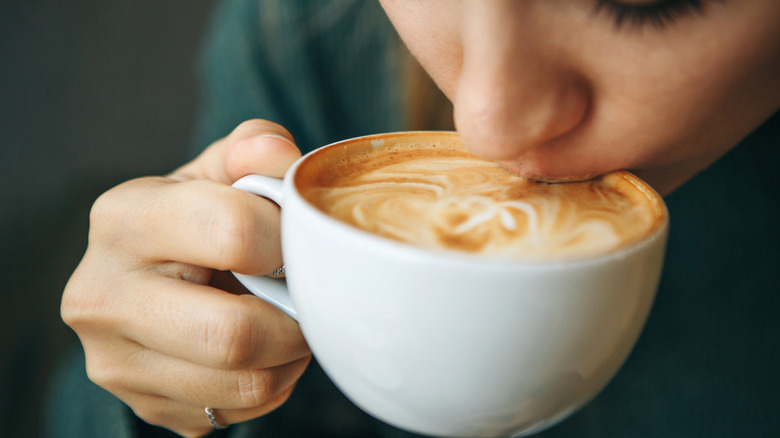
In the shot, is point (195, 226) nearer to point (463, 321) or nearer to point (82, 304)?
point (82, 304)

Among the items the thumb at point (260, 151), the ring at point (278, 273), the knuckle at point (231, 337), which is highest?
the thumb at point (260, 151)

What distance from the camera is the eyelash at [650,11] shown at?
422mm

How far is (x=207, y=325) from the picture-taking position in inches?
21.4

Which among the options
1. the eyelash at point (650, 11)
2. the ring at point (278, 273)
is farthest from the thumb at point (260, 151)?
the eyelash at point (650, 11)

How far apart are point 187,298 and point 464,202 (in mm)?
321

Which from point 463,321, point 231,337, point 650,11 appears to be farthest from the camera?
point 231,337

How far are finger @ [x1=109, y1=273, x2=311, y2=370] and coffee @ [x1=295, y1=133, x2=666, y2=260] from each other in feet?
0.55

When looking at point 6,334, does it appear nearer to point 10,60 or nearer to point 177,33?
point 10,60

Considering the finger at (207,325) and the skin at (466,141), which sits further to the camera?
the finger at (207,325)

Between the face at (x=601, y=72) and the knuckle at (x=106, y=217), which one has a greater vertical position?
the face at (x=601, y=72)

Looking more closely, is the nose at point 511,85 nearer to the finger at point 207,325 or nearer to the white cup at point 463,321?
the white cup at point 463,321

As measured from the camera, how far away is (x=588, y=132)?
49 cm

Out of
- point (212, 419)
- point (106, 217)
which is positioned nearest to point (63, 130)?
point (106, 217)

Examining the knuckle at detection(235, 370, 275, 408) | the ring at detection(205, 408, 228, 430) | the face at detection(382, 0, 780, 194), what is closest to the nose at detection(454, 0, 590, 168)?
the face at detection(382, 0, 780, 194)
